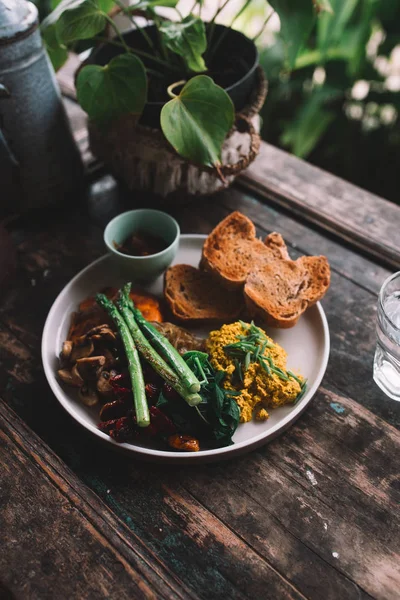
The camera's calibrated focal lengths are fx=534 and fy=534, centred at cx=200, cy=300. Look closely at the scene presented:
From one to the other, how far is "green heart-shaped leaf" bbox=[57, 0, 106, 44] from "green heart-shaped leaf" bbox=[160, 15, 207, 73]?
0.16m

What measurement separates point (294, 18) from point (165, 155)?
A: 0.50 meters

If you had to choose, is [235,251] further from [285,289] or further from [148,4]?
[148,4]

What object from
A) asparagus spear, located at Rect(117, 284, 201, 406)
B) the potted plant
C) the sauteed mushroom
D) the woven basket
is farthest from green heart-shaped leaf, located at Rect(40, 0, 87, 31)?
the sauteed mushroom

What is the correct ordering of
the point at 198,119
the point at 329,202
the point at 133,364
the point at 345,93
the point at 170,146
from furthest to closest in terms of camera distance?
1. the point at 345,93
2. the point at 329,202
3. the point at 170,146
4. the point at 198,119
5. the point at 133,364

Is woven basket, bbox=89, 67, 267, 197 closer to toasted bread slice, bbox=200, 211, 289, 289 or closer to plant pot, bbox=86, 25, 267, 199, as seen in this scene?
plant pot, bbox=86, 25, 267, 199

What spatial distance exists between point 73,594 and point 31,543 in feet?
0.43

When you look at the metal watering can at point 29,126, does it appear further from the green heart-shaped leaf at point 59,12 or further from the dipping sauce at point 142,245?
the dipping sauce at point 142,245

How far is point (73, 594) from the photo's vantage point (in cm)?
97

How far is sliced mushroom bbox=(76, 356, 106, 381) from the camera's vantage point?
3.92 ft

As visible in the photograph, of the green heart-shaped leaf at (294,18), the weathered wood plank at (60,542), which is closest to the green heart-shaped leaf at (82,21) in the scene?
the green heart-shaped leaf at (294,18)

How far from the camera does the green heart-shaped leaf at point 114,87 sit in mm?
1329

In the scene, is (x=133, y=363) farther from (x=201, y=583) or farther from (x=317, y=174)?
(x=317, y=174)

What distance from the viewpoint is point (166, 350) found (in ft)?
3.87

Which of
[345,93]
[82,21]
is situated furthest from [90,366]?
[345,93]
